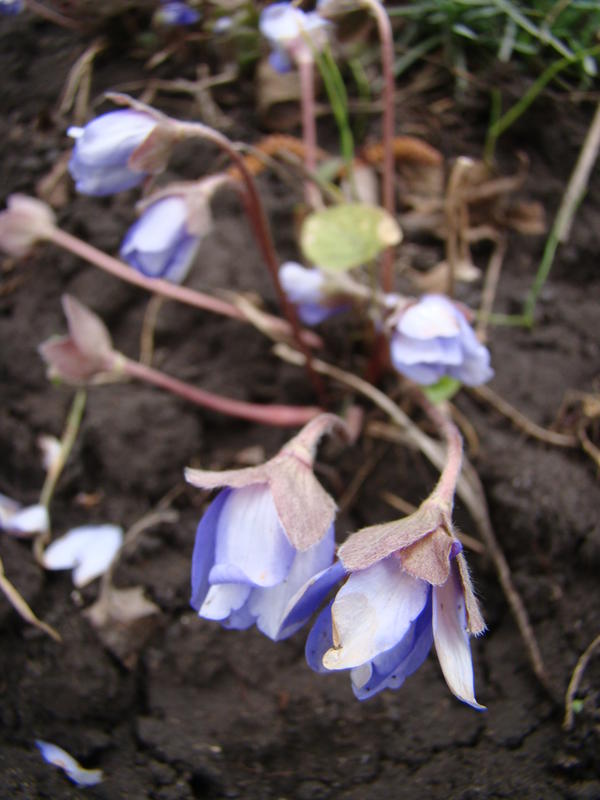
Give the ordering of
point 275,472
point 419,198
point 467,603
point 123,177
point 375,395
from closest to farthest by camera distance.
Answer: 1. point 467,603
2. point 275,472
3. point 123,177
4. point 375,395
5. point 419,198

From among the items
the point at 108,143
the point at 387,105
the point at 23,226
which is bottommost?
the point at 23,226

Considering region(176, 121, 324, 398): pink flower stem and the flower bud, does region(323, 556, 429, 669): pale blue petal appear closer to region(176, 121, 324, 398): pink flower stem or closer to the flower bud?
region(176, 121, 324, 398): pink flower stem

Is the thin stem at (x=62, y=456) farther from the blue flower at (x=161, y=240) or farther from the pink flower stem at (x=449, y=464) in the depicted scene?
the pink flower stem at (x=449, y=464)

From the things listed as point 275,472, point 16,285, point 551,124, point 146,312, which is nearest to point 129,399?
point 146,312

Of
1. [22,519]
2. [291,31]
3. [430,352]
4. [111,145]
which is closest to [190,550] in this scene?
[22,519]

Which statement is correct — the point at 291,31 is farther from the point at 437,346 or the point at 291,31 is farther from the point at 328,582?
the point at 328,582

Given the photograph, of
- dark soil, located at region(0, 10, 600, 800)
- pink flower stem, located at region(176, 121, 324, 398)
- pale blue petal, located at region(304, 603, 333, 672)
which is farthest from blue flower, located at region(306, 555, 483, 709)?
pink flower stem, located at region(176, 121, 324, 398)

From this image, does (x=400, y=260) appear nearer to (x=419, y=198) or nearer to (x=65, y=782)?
(x=419, y=198)
